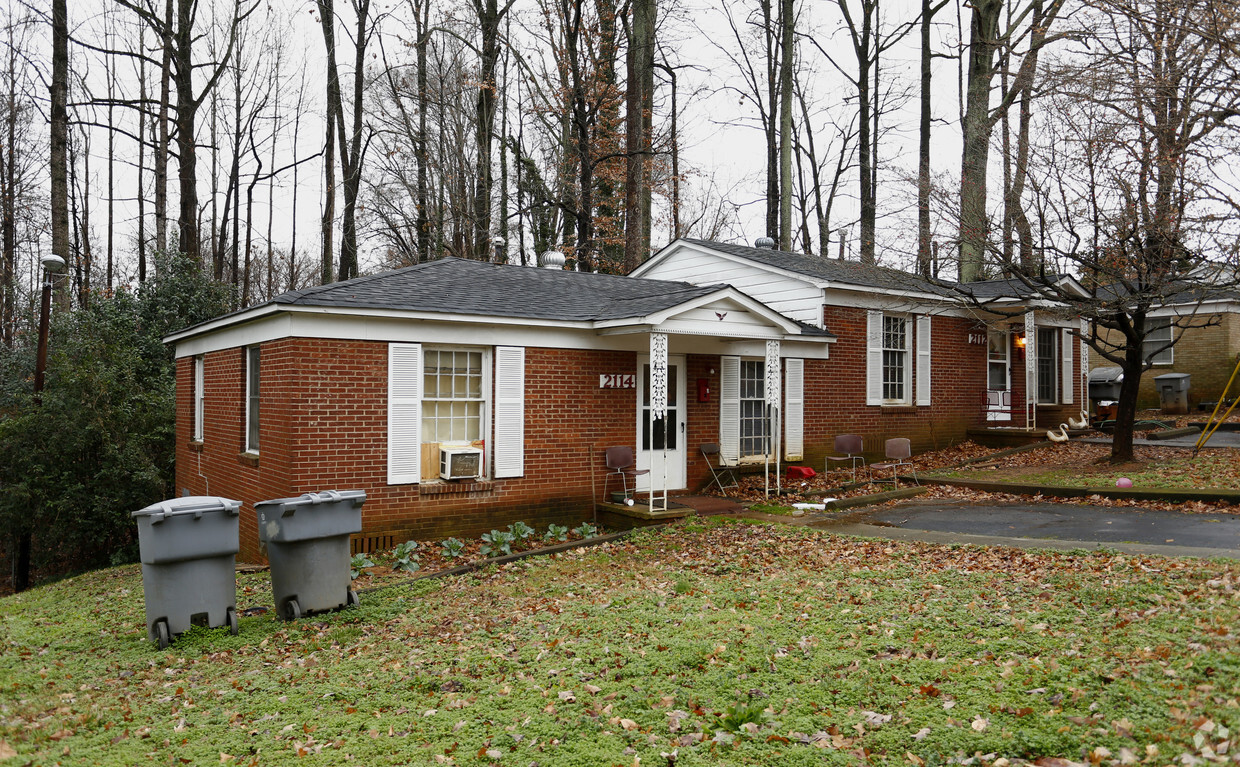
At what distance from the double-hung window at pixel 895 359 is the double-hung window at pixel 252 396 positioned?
1253 cm

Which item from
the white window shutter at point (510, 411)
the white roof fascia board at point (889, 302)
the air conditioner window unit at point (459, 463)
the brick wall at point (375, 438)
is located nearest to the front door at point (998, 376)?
the white roof fascia board at point (889, 302)

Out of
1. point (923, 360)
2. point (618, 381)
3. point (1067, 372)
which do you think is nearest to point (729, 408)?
point (618, 381)

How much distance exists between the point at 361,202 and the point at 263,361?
20.4 m

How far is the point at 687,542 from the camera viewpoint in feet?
33.7

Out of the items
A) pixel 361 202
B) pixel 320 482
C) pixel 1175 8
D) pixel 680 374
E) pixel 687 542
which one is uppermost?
pixel 361 202

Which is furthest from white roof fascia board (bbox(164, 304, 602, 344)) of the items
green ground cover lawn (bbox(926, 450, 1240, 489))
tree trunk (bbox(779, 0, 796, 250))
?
tree trunk (bbox(779, 0, 796, 250))

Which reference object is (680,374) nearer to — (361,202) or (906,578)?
(906,578)

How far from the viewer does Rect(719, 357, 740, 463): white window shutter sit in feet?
46.9

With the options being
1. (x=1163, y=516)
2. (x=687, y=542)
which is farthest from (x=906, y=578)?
(x=1163, y=516)

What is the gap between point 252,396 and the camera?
11.6 m

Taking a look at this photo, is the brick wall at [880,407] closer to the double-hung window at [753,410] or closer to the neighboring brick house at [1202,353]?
the double-hung window at [753,410]

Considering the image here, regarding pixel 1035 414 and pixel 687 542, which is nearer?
pixel 687 542

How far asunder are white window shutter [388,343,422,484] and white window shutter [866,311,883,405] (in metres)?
10.0

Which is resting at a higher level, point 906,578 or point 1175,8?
point 1175,8
